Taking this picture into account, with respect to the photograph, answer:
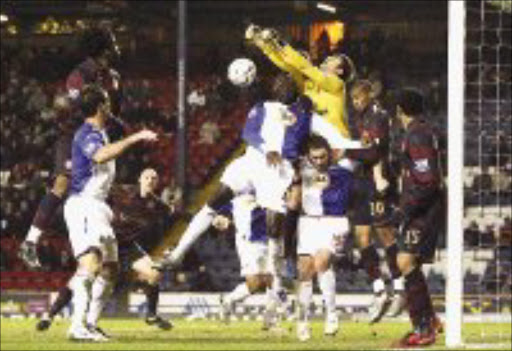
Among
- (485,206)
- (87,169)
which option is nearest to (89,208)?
(87,169)

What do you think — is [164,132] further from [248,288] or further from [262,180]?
[248,288]

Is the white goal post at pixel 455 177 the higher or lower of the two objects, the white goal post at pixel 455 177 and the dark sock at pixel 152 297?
the higher

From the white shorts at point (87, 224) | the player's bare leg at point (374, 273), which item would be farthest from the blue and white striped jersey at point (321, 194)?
the player's bare leg at point (374, 273)

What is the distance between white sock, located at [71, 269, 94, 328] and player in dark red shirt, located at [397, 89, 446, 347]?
2.47 meters

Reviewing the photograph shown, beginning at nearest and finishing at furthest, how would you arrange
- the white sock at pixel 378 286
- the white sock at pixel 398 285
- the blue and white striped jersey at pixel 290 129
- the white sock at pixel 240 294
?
the blue and white striped jersey at pixel 290 129
the white sock at pixel 240 294
the white sock at pixel 398 285
the white sock at pixel 378 286

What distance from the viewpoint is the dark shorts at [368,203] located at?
1695 centimetres

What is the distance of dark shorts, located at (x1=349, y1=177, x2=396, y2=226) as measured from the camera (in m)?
17.0

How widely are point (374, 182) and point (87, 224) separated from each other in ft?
12.6

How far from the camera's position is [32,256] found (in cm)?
1619

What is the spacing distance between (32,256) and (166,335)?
161cm

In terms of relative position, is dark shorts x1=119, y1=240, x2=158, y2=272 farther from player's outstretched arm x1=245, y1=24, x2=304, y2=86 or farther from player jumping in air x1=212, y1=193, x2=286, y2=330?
player's outstretched arm x1=245, y1=24, x2=304, y2=86

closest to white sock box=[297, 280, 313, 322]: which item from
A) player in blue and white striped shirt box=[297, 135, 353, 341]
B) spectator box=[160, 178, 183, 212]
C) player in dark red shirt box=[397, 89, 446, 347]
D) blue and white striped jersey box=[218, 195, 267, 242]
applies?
player in blue and white striped shirt box=[297, 135, 353, 341]

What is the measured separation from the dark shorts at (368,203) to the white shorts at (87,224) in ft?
11.6

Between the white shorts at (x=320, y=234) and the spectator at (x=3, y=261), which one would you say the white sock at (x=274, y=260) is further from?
the spectator at (x=3, y=261)
